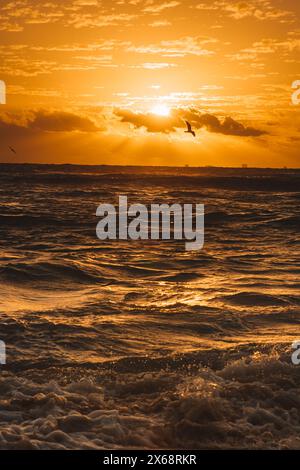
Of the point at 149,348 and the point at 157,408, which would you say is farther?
the point at 149,348

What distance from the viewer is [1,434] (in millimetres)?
5793

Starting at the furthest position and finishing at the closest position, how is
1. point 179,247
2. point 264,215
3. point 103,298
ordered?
Answer: point 264,215
point 179,247
point 103,298

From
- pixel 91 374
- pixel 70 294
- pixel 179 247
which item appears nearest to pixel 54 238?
pixel 179 247

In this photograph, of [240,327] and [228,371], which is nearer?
[228,371]

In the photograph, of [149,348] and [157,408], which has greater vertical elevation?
[149,348]

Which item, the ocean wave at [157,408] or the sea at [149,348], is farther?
the sea at [149,348]

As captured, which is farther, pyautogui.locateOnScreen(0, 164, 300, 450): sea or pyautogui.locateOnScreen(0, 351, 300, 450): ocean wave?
pyautogui.locateOnScreen(0, 164, 300, 450): sea

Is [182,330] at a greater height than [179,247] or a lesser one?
lesser
